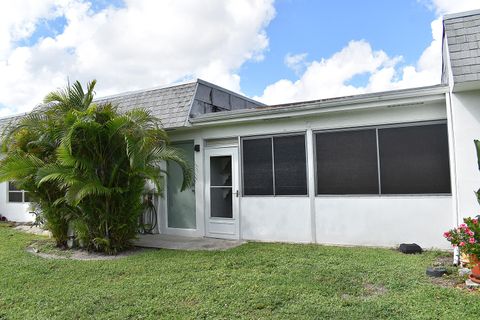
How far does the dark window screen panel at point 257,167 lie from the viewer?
301 inches

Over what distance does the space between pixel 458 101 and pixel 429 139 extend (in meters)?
0.86

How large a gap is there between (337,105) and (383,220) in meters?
2.29

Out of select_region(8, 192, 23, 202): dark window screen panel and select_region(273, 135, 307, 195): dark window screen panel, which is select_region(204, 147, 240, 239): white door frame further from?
select_region(8, 192, 23, 202): dark window screen panel

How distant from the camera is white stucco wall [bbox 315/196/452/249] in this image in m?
6.12

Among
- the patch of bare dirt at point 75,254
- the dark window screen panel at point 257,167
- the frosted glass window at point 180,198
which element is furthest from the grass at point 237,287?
the frosted glass window at point 180,198

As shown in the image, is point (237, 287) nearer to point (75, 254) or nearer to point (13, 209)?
point (75, 254)

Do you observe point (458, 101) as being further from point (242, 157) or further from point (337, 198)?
point (242, 157)

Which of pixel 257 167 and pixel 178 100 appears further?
pixel 178 100

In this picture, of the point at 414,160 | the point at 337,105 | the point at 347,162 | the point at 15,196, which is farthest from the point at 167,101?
the point at 15,196

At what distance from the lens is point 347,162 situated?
685 cm

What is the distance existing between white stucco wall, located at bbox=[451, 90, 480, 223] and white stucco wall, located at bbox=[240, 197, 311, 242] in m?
2.68

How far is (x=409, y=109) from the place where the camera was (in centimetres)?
634

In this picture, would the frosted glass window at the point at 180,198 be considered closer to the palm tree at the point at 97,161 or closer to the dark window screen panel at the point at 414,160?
the palm tree at the point at 97,161

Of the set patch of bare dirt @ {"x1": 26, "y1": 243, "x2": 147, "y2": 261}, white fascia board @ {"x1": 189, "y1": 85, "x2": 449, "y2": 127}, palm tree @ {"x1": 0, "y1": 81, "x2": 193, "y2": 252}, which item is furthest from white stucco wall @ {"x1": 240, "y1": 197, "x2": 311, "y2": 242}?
patch of bare dirt @ {"x1": 26, "y1": 243, "x2": 147, "y2": 261}
